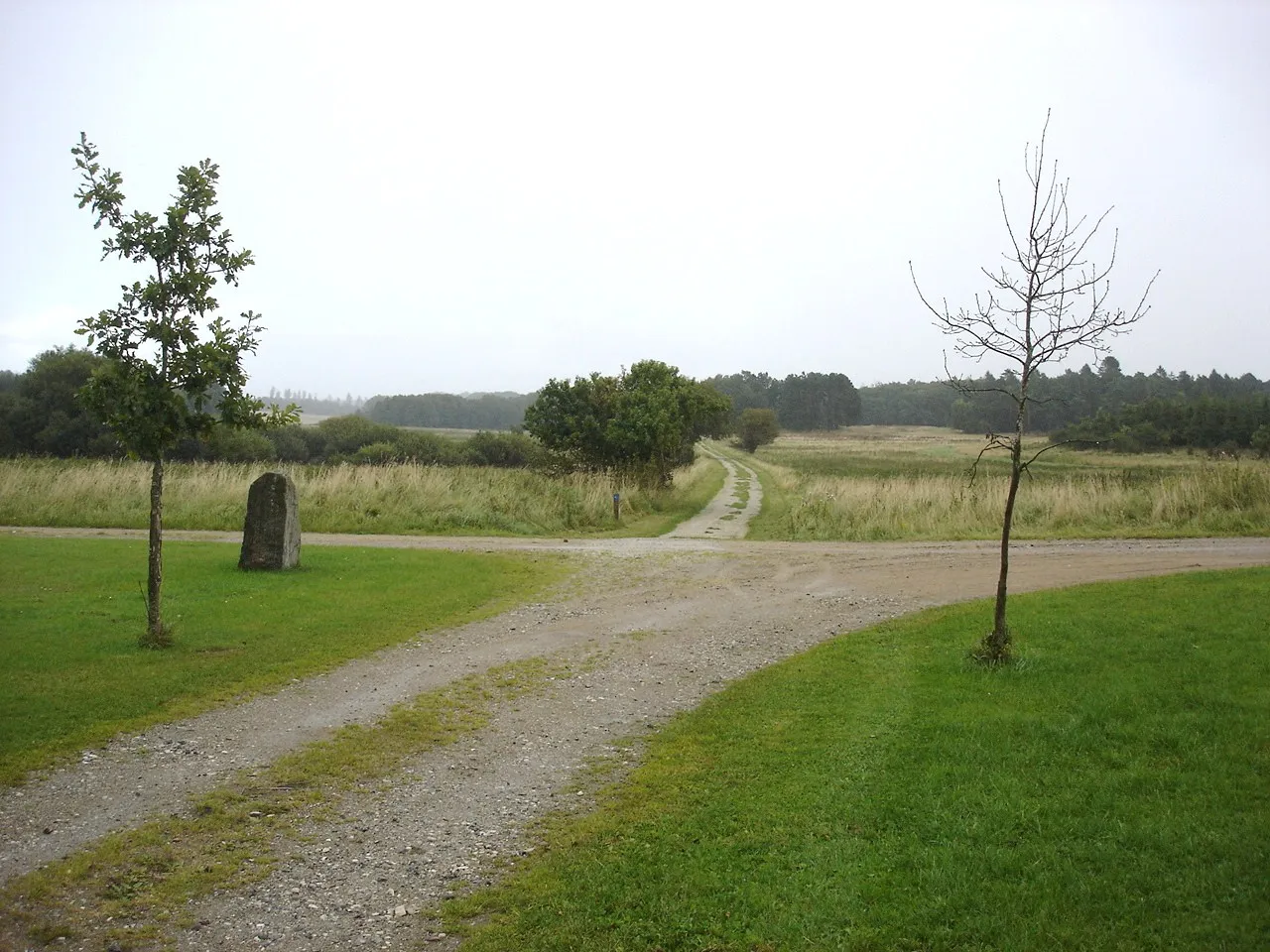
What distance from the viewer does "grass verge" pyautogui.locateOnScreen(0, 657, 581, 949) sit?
472cm

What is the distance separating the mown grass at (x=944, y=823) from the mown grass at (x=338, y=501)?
17635mm

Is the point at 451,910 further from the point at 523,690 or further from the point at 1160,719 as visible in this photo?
the point at 1160,719

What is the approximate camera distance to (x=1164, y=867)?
4758 millimetres

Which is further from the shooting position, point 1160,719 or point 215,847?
point 1160,719

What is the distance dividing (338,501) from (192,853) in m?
21.2

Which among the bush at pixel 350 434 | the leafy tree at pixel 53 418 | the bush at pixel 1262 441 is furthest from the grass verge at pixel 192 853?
the bush at pixel 350 434

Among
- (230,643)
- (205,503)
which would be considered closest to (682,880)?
(230,643)

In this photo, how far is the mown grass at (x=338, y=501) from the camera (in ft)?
78.4

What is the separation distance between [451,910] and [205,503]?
2270 centimetres

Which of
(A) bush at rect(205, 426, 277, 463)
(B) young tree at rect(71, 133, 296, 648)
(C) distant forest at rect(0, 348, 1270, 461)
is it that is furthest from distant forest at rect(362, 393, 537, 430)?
(B) young tree at rect(71, 133, 296, 648)

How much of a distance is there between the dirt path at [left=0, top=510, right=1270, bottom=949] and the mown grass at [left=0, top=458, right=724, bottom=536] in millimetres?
8459

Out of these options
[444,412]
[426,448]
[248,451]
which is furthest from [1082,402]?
[444,412]

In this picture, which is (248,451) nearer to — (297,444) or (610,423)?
(297,444)

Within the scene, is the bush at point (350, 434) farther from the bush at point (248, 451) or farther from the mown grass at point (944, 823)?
the mown grass at point (944, 823)
